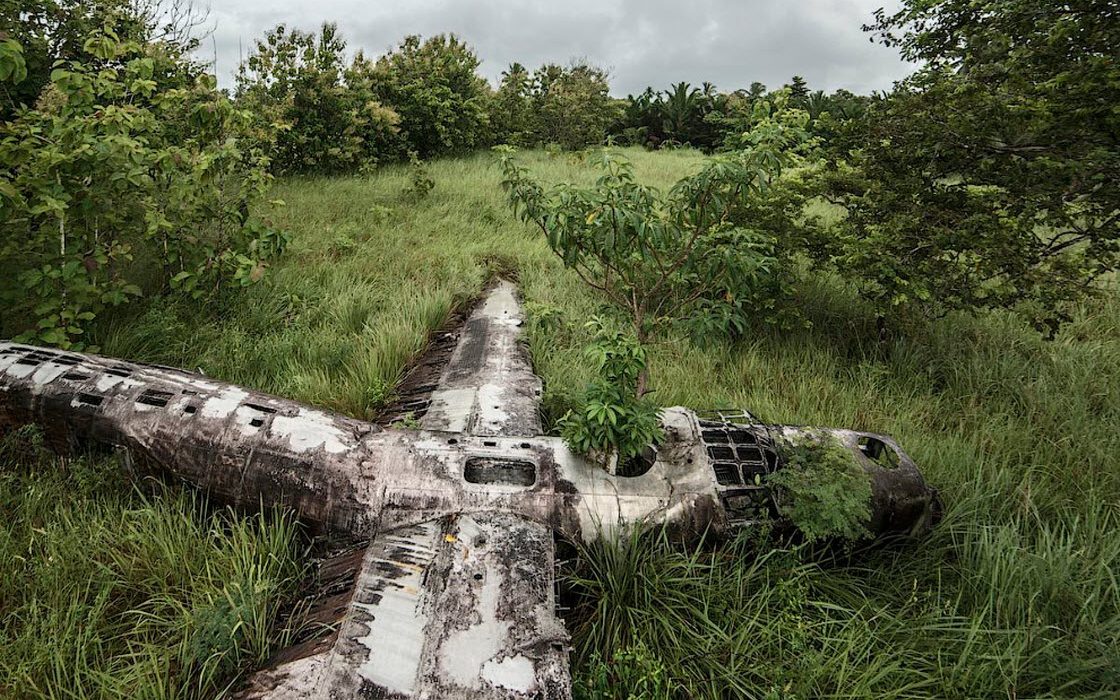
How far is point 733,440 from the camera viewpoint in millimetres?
2477

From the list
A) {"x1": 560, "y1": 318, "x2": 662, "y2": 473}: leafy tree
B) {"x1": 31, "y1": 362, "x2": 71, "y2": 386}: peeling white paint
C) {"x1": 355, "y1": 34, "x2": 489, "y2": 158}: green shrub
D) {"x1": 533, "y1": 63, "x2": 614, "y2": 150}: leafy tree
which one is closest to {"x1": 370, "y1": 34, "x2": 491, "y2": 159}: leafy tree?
{"x1": 355, "y1": 34, "x2": 489, "y2": 158}: green shrub

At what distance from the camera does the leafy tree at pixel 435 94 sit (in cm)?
1066

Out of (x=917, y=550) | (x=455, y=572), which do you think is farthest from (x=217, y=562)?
(x=917, y=550)

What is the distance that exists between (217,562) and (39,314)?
230cm

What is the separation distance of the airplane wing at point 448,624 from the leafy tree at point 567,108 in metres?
12.5

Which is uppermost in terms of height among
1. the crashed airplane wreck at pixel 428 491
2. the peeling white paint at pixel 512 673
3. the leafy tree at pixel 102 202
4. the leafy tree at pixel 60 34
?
the leafy tree at pixel 60 34

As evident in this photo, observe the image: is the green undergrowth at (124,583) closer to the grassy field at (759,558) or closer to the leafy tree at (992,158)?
the grassy field at (759,558)

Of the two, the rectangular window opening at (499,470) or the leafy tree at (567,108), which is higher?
the leafy tree at (567,108)

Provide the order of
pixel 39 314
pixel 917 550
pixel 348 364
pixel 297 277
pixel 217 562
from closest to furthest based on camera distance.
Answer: pixel 217 562, pixel 917 550, pixel 39 314, pixel 348 364, pixel 297 277

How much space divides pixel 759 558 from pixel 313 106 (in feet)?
31.8

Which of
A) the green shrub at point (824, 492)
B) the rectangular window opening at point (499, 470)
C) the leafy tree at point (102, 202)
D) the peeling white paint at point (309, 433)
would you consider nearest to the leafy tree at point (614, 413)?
the rectangular window opening at point (499, 470)

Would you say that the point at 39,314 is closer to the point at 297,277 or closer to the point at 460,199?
the point at 297,277

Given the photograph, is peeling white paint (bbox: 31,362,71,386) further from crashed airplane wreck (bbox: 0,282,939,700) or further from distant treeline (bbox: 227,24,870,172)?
distant treeline (bbox: 227,24,870,172)

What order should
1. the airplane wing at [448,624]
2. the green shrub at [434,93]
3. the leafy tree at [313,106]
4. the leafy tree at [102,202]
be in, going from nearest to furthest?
the airplane wing at [448,624] < the leafy tree at [102,202] < the leafy tree at [313,106] < the green shrub at [434,93]
